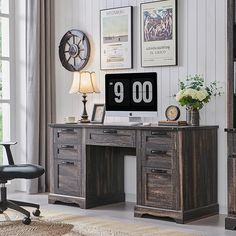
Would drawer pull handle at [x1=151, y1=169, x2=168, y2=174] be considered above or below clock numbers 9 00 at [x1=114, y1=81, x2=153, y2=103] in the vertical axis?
below

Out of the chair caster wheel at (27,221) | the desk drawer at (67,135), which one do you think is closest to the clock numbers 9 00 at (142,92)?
the desk drawer at (67,135)

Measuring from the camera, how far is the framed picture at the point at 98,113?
597 centimetres

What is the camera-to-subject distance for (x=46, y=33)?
21.3 feet

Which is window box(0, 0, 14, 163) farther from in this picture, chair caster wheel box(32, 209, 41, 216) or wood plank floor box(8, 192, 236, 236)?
chair caster wheel box(32, 209, 41, 216)

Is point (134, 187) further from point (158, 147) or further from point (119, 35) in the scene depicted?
point (119, 35)

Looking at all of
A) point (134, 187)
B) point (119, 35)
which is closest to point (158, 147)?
point (134, 187)

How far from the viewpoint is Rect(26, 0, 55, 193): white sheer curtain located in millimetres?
6395

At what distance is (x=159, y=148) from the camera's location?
Result: 198 inches

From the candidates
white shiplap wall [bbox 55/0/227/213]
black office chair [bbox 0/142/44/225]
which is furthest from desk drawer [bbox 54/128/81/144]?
black office chair [bbox 0/142/44/225]

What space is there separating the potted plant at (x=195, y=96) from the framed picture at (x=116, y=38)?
85 cm

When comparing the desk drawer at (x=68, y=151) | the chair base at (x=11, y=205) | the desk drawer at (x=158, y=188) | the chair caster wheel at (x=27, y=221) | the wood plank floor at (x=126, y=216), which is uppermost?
the desk drawer at (x=68, y=151)

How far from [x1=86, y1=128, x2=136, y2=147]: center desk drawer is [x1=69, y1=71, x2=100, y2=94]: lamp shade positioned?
0.58m

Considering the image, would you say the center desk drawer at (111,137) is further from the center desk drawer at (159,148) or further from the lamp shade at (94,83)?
the lamp shade at (94,83)

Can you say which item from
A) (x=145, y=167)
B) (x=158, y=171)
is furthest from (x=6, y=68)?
(x=158, y=171)
